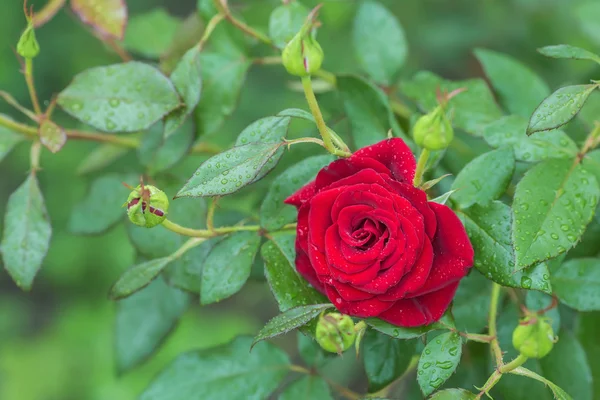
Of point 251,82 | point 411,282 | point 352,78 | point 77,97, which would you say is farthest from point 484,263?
point 251,82

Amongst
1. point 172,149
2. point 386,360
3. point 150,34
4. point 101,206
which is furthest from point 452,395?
point 150,34

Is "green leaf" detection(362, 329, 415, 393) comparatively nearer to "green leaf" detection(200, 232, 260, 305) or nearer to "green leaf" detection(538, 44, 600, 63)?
"green leaf" detection(200, 232, 260, 305)

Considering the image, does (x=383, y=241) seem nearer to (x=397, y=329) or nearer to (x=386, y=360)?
(x=397, y=329)

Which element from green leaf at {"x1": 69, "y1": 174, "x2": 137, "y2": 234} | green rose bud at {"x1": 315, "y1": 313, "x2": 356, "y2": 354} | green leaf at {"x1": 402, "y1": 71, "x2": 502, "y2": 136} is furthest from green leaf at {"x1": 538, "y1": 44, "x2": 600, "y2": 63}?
green leaf at {"x1": 69, "y1": 174, "x2": 137, "y2": 234}

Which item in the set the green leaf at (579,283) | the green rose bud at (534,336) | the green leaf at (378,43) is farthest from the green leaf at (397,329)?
the green leaf at (378,43)

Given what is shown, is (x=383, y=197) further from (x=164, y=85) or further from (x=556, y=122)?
(x=164, y=85)

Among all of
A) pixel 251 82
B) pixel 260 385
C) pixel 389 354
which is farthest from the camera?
pixel 251 82

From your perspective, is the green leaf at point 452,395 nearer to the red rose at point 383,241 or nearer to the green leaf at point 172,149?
the red rose at point 383,241
